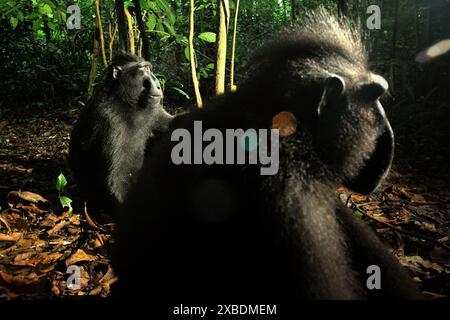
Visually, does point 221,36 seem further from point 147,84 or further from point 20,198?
point 20,198

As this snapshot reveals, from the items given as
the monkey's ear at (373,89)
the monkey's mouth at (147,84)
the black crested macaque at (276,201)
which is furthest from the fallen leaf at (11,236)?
the monkey's ear at (373,89)

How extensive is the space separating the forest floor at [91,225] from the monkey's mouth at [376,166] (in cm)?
26

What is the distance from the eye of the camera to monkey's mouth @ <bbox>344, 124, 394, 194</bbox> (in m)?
2.14

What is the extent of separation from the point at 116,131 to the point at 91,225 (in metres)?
1.55

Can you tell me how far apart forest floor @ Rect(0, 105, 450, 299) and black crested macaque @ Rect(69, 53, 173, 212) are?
0.36 metres

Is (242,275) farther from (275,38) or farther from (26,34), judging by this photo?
(26,34)

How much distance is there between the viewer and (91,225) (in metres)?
3.36

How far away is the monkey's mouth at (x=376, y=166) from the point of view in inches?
84.3

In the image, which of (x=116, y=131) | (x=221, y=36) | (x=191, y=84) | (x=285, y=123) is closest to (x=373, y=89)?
(x=285, y=123)

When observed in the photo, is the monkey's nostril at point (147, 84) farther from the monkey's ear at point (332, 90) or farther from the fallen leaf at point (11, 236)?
the monkey's ear at point (332, 90)

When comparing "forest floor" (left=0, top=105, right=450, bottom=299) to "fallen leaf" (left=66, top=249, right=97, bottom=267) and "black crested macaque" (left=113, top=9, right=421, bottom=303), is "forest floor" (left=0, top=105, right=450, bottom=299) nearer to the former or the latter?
"fallen leaf" (left=66, top=249, right=97, bottom=267)

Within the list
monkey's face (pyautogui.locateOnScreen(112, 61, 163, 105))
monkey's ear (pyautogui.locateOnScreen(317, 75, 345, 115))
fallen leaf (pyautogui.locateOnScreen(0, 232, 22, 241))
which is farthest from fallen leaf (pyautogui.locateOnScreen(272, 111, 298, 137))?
monkey's face (pyautogui.locateOnScreen(112, 61, 163, 105))

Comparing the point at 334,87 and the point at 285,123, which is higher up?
the point at 334,87
